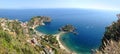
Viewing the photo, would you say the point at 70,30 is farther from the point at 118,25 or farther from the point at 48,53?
the point at 118,25

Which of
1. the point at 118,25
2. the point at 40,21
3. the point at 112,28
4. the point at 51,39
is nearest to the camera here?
the point at 118,25

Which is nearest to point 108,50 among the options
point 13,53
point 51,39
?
point 13,53

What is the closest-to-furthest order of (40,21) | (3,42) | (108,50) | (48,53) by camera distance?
(108,50)
(3,42)
(48,53)
(40,21)

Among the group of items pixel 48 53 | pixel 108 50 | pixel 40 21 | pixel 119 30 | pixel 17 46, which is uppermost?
pixel 108 50

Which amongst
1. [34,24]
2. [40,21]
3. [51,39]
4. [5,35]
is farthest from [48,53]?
[40,21]

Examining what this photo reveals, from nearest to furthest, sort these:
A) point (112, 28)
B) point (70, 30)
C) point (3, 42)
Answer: point (3, 42) → point (112, 28) → point (70, 30)

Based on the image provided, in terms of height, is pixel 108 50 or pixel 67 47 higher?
pixel 108 50

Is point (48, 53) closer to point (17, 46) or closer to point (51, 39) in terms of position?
point (17, 46)

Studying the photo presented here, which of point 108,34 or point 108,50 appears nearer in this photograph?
point 108,50

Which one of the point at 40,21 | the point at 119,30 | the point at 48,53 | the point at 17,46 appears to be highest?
the point at 119,30
